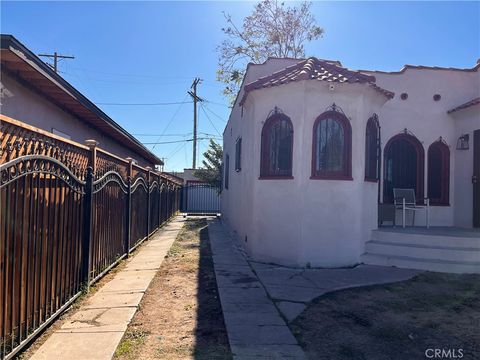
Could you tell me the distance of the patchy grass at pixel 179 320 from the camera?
3.74 metres

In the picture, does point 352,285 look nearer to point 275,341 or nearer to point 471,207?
point 275,341

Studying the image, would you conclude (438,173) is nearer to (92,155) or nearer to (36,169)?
(92,155)

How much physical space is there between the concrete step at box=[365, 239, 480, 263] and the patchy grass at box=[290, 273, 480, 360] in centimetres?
129

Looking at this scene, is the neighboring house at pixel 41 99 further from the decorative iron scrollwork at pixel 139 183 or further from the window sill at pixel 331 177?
the window sill at pixel 331 177

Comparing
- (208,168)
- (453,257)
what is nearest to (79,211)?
(453,257)

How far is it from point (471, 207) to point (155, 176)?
30.8 feet

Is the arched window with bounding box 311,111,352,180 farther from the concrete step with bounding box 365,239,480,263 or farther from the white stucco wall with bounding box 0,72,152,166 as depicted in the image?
the white stucco wall with bounding box 0,72,152,166

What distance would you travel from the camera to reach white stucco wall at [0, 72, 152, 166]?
5910 millimetres

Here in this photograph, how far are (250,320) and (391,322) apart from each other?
65.4 inches

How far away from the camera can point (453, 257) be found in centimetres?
773

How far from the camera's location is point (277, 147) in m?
8.16

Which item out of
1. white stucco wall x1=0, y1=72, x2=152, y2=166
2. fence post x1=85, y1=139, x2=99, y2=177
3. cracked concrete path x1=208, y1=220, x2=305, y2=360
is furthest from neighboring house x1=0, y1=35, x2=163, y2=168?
cracked concrete path x1=208, y1=220, x2=305, y2=360

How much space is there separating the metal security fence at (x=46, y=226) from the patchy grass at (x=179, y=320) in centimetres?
88

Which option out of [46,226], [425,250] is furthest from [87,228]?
[425,250]
